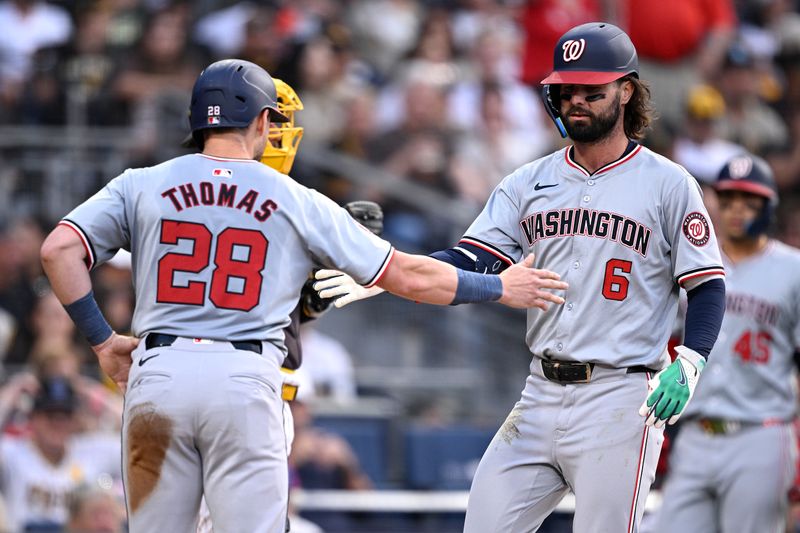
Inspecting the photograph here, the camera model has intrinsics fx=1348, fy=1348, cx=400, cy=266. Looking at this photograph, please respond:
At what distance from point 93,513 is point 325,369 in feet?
8.32

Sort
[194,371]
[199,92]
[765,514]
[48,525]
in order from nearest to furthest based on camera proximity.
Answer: [194,371], [199,92], [765,514], [48,525]

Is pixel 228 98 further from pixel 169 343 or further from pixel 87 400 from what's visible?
pixel 87 400

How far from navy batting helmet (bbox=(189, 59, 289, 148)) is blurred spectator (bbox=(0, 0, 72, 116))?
6.75m

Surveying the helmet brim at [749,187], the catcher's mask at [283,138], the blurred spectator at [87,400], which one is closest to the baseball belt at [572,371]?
the catcher's mask at [283,138]

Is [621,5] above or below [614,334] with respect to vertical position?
above

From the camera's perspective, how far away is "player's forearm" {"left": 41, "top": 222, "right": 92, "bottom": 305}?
503 cm

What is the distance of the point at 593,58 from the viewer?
539 centimetres

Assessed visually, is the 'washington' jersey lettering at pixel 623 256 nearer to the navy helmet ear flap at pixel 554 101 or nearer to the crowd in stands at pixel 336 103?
the navy helmet ear flap at pixel 554 101

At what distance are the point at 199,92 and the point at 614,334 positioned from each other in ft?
6.15

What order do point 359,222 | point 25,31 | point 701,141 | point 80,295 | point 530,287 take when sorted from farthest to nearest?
point 701,141
point 25,31
point 359,222
point 530,287
point 80,295

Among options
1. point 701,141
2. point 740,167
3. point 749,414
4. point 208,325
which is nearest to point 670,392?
point 208,325

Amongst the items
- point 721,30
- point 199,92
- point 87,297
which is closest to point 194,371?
point 87,297

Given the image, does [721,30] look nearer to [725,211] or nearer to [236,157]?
[725,211]

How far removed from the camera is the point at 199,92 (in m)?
5.25
